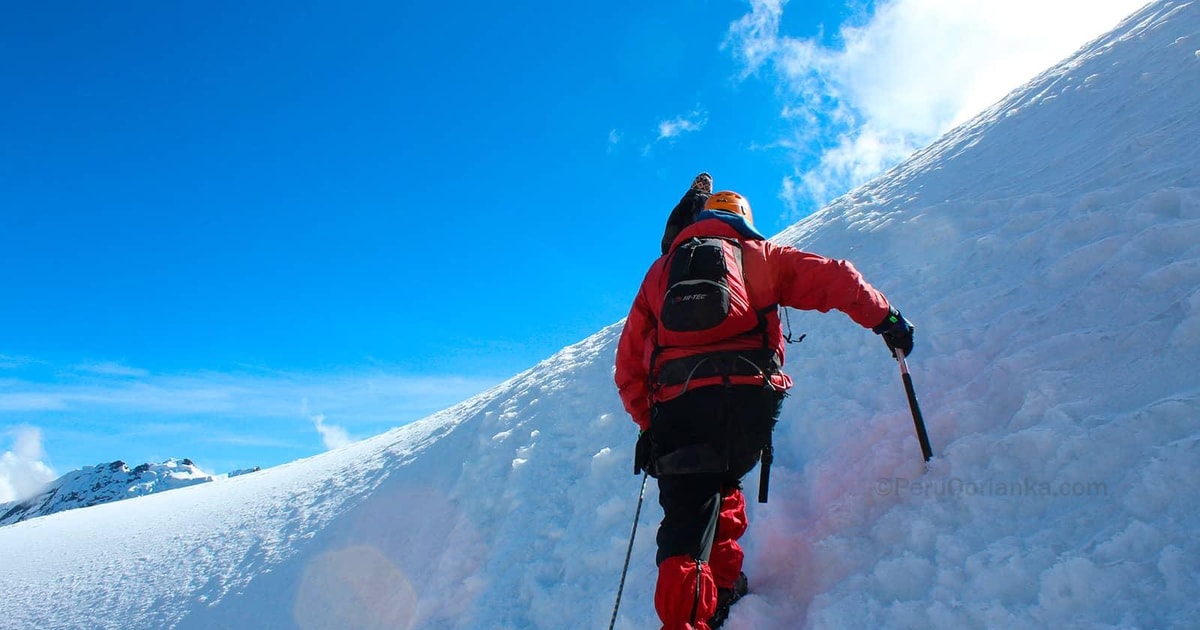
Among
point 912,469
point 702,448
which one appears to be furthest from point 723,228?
point 912,469

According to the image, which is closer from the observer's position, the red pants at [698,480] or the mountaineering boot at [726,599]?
the red pants at [698,480]

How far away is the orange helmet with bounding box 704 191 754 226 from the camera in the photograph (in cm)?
396

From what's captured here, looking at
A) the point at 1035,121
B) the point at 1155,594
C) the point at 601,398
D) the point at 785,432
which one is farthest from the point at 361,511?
the point at 1035,121

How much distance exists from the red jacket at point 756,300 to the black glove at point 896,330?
62 millimetres

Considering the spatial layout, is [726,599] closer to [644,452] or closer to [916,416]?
[644,452]

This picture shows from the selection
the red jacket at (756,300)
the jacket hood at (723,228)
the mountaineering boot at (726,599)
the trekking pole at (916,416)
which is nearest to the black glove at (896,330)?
the red jacket at (756,300)

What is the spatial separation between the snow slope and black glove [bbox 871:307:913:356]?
0.80 m

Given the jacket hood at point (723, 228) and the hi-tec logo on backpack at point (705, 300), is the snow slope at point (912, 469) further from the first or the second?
the jacket hood at point (723, 228)

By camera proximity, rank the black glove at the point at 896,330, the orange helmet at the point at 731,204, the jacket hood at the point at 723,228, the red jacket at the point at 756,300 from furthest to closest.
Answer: the orange helmet at the point at 731,204, the jacket hood at the point at 723,228, the black glove at the point at 896,330, the red jacket at the point at 756,300

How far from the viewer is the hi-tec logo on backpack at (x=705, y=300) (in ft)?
10.9

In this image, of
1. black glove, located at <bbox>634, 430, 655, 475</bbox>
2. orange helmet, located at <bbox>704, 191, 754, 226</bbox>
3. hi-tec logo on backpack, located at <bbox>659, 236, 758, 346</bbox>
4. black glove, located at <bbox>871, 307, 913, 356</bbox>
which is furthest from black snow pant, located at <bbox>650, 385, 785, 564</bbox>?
orange helmet, located at <bbox>704, 191, 754, 226</bbox>

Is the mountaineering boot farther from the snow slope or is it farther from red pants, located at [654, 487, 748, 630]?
red pants, located at [654, 487, 748, 630]

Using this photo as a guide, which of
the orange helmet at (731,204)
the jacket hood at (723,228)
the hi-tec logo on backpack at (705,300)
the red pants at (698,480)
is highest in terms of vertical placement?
the orange helmet at (731,204)

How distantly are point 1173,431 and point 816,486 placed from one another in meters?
2.06
